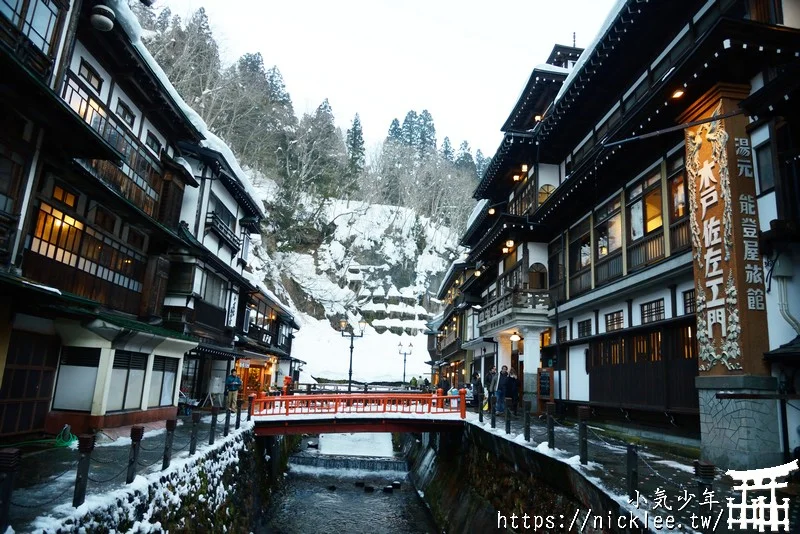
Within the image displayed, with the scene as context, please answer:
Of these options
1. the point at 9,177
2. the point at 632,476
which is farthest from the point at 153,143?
the point at 632,476

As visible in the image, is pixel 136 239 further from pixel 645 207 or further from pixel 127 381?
pixel 645 207

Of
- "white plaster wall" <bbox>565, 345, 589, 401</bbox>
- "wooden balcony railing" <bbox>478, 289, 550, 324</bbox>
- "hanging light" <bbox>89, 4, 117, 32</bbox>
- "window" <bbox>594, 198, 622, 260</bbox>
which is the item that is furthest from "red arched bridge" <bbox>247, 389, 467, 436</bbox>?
"hanging light" <bbox>89, 4, 117, 32</bbox>

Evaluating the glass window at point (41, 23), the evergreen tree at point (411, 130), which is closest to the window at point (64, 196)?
the glass window at point (41, 23)

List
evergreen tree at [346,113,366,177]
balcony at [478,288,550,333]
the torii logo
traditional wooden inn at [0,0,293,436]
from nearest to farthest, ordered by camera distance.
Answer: the torii logo < traditional wooden inn at [0,0,293,436] < balcony at [478,288,550,333] < evergreen tree at [346,113,366,177]

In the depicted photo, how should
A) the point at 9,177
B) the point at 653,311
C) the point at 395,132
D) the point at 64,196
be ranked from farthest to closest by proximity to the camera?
the point at 395,132 → the point at 653,311 → the point at 64,196 → the point at 9,177

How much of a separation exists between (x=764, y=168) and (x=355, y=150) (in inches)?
3205

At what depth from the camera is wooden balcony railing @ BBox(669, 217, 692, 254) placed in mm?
13375

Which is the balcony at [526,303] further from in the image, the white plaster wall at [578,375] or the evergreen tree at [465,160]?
the evergreen tree at [465,160]

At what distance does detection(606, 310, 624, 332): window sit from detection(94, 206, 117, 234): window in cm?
1847

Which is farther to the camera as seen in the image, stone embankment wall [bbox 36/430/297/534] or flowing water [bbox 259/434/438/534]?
flowing water [bbox 259/434/438/534]

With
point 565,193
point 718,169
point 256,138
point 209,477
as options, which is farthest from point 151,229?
point 256,138

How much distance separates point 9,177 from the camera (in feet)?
37.4

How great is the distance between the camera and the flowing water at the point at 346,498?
18.9m

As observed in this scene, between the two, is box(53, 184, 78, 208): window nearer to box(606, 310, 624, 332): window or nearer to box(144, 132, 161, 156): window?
box(144, 132, 161, 156): window
